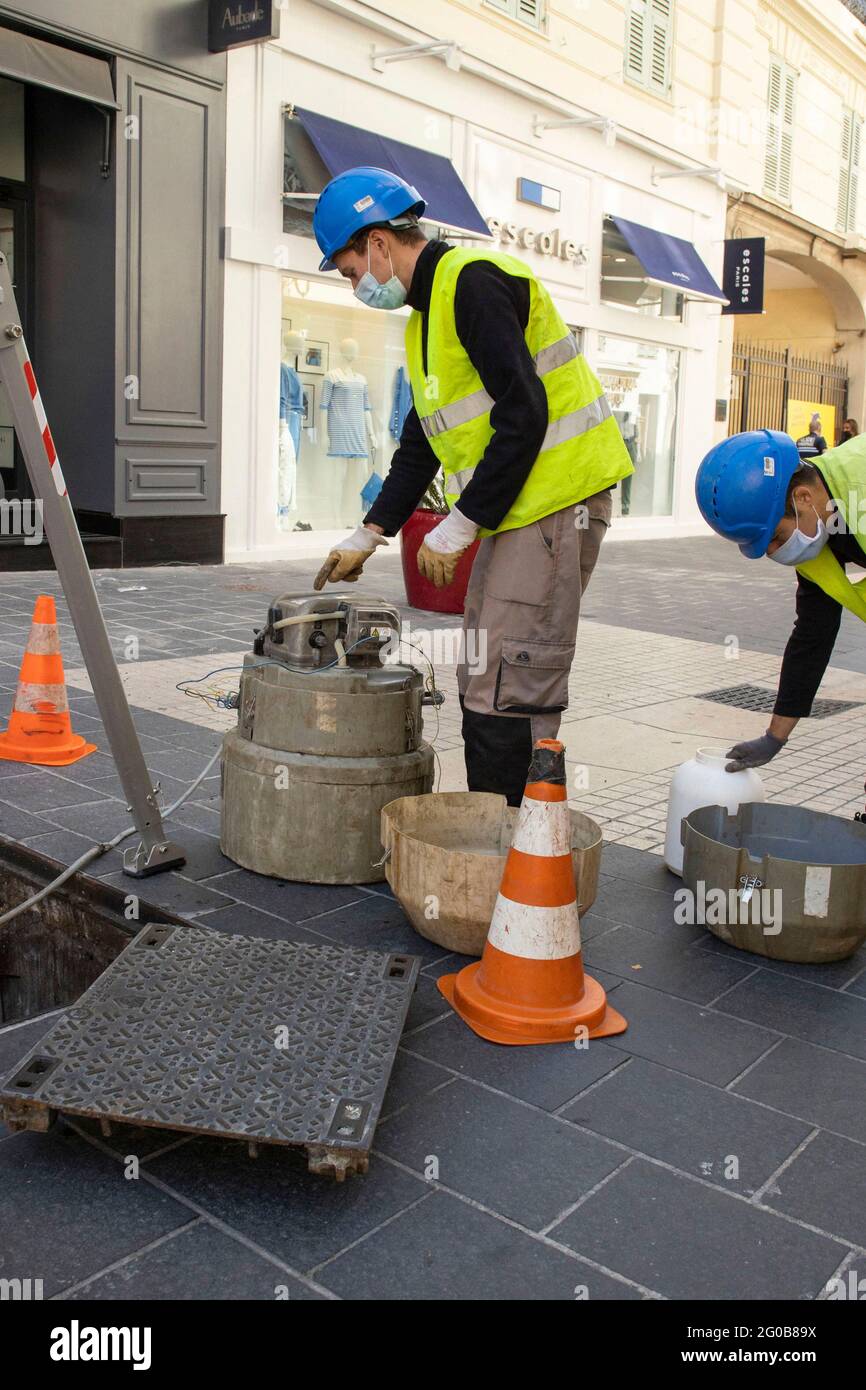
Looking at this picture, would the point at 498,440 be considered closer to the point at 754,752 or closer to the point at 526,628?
the point at 526,628

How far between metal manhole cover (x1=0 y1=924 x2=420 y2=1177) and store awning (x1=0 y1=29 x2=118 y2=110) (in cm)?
851

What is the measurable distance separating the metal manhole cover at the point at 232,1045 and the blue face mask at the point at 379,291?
1.82 m

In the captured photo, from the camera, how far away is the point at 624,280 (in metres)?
17.1

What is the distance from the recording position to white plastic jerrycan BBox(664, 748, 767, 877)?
376 cm

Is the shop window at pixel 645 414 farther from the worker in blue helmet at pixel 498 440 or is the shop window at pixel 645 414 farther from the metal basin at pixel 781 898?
the metal basin at pixel 781 898

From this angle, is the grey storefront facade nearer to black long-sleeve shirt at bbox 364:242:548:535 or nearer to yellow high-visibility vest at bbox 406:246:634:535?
yellow high-visibility vest at bbox 406:246:634:535

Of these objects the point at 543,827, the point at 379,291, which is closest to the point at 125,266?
the point at 379,291

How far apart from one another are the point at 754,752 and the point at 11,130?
9.89 metres

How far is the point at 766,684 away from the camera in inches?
300

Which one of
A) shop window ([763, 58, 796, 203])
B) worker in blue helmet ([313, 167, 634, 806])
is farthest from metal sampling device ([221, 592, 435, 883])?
shop window ([763, 58, 796, 203])
